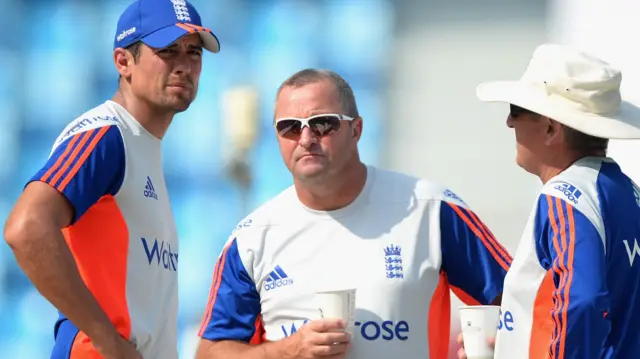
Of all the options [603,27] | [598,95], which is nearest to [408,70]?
[603,27]

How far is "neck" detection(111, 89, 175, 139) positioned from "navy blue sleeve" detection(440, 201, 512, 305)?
3.62ft

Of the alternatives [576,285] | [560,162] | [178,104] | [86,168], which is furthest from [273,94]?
[576,285]

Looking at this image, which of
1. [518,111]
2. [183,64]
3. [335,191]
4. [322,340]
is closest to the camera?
[518,111]

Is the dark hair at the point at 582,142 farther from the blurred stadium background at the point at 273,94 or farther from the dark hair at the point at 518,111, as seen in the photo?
→ the blurred stadium background at the point at 273,94

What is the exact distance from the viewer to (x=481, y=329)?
379 centimetres

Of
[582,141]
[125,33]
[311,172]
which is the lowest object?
[311,172]

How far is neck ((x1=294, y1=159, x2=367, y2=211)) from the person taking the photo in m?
4.24

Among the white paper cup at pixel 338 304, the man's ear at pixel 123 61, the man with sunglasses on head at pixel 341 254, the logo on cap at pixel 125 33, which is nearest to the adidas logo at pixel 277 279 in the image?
the man with sunglasses on head at pixel 341 254

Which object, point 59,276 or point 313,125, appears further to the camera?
point 313,125

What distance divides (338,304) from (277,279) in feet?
1.36

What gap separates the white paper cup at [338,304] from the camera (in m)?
3.81

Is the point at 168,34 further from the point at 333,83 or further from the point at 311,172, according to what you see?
the point at 311,172

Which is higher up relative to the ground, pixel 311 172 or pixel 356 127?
pixel 356 127

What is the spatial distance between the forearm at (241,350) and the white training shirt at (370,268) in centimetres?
3
